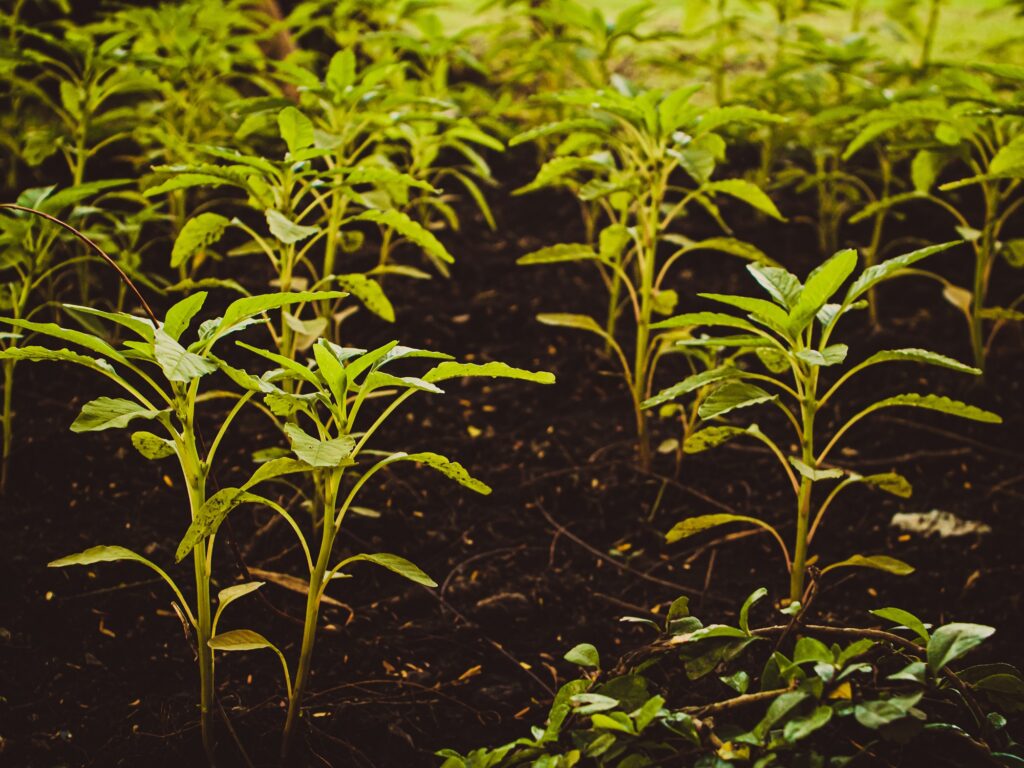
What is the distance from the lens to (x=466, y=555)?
1969mm

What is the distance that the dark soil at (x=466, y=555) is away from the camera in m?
1.56

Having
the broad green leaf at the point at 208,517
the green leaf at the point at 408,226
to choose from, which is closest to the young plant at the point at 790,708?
the broad green leaf at the point at 208,517

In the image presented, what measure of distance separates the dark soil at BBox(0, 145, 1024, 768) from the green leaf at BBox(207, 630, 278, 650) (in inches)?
7.2

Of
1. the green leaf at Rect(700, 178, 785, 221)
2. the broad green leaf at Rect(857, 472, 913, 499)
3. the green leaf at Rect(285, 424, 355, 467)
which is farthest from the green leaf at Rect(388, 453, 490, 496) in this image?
the green leaf at Rect(700, 178, 785, 221)

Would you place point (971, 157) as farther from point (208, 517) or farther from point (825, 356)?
point (208, 517)

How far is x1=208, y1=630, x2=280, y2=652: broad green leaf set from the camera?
1.38 meters

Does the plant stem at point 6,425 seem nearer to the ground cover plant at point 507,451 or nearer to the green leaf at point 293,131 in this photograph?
the ground cover plant at point 507,451

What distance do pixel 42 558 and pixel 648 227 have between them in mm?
1531

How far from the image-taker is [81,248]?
2.54m

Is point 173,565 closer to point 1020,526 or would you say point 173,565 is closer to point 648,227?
point 648,227

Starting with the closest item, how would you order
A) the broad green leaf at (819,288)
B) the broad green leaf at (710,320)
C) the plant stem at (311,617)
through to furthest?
the plant stem at (311,617) → the broad green leaf at (819,288) → the broad green leaf at (710,320)

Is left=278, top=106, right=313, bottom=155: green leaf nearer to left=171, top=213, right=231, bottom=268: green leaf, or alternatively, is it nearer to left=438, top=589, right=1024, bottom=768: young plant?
left=171, top=213, right=231, bottom=268: green leaf

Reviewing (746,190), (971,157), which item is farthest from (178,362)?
(971,157)

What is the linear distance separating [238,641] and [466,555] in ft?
2.16
